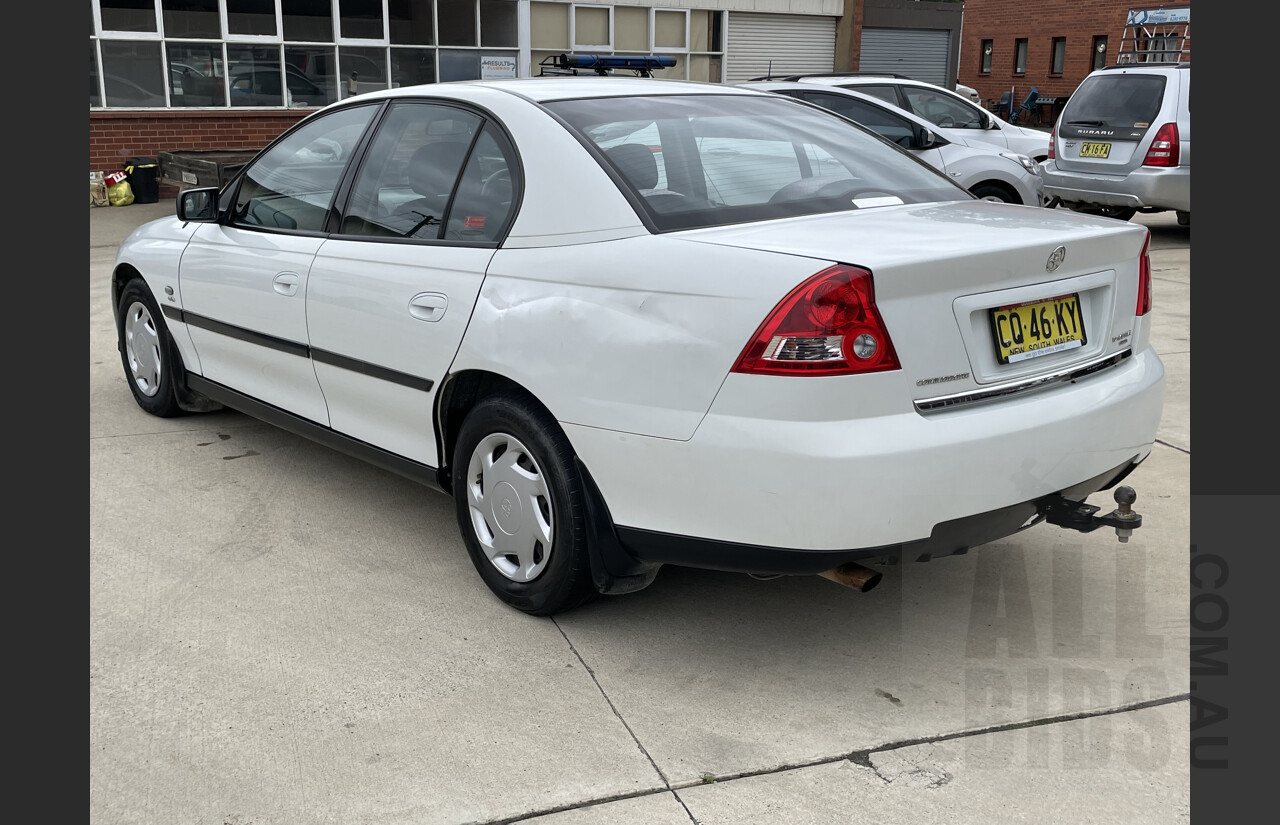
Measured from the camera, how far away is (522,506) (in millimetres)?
3561

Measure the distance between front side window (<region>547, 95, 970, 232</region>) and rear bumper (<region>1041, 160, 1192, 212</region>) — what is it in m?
8.76

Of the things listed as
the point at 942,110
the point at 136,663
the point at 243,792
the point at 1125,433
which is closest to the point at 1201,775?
the point at 1125,433

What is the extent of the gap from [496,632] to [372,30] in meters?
15.6

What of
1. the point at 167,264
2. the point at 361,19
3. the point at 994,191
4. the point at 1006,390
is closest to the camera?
the point at 1006,390

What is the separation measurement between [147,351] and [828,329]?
13.5ft

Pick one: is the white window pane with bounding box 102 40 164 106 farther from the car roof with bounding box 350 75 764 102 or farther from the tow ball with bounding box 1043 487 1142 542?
the tow ball with bounding box 1043 487 1142 542

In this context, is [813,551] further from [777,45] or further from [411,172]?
[777,45]

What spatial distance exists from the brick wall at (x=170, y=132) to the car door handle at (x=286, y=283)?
12.4 m

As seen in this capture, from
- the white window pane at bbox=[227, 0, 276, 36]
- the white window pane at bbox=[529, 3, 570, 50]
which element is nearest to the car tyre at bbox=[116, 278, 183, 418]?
the white window pane at bbox=[227, 0, 276, 36]

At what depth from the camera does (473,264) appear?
143 inches

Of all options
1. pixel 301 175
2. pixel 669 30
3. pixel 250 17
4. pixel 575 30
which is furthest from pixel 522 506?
pixel 669 30

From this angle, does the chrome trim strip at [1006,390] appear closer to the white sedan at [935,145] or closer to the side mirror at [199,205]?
the side mirror at [199,205]

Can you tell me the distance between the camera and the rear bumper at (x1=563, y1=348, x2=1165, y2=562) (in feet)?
9.32

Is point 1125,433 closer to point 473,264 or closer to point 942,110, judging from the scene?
point 473,264
